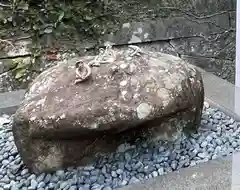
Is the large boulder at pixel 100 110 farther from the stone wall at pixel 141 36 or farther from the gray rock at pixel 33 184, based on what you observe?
the stone wall at pixel 141 36

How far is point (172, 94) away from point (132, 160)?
308mm

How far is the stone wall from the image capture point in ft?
9.18

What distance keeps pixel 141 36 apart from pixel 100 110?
1583 mm

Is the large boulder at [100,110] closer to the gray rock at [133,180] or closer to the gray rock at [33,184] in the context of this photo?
the gray rock at [33,184]

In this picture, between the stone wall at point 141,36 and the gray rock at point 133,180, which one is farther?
the stone wall at point 141,36

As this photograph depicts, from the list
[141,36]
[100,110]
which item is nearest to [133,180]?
[100,110]

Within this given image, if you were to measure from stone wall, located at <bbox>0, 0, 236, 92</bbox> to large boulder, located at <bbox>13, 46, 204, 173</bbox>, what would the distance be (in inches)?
44.5

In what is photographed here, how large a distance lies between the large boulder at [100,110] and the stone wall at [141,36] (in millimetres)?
1131

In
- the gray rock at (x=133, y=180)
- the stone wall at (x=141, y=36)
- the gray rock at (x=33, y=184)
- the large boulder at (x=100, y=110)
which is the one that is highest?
the large boulder at (x=100, y=110)

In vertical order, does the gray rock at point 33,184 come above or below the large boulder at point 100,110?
below

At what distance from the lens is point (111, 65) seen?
5.49 ft

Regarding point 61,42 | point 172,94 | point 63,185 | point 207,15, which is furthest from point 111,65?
point 207,15

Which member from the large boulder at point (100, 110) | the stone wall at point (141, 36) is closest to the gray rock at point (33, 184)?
Answer: the large boulder at point (100, 110)

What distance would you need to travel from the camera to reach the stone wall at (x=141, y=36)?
280cm
